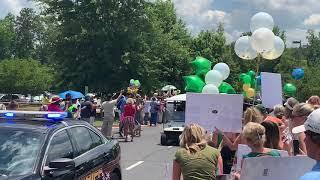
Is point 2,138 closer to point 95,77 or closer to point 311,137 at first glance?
point 311,137

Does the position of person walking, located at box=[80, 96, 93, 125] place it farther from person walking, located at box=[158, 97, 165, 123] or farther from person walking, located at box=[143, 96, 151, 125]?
person walking, located at box=[158, 97, 165, 123]

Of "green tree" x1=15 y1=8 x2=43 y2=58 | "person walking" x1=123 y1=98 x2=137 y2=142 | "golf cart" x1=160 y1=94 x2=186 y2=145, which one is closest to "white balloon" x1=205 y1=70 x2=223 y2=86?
"golf cart" x1=160 y1=94 x2=186 y2=145

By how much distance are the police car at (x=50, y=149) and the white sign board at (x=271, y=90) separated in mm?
2575

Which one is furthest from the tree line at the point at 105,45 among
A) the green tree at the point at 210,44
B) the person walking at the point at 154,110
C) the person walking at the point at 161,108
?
the green tree at the point at 210,44

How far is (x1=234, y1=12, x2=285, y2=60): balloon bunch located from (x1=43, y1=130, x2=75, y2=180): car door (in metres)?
3.67

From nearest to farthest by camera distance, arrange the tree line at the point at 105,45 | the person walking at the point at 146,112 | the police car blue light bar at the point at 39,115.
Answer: the police car blue light bar at the point at 39,115 → the person walking at the point at 146,112 → the tree line at the point at 105,45

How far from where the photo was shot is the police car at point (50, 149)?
217 inches

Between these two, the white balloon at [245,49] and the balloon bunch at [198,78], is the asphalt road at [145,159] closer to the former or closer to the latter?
the balloon bunch at [198,78]

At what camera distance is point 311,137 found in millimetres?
2986

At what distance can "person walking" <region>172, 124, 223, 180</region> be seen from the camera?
520cm

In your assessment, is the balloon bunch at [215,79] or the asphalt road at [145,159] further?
the asphalt road at [145,159]

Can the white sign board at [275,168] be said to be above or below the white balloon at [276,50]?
below

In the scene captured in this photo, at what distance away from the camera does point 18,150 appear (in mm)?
5746

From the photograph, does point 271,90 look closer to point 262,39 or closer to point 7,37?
→ point 262,39
